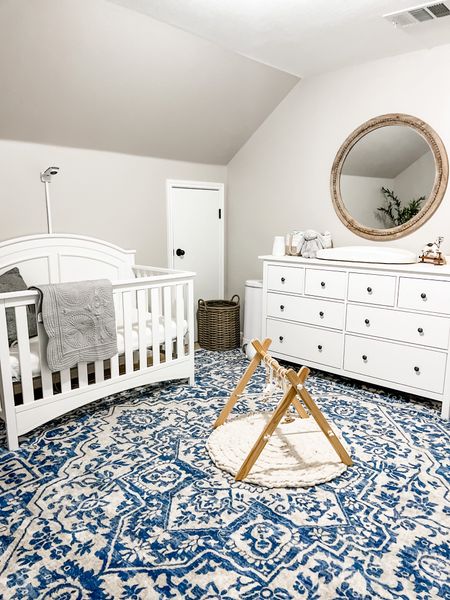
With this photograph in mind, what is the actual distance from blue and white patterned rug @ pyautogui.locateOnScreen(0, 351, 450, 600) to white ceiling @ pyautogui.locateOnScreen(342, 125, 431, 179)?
70.7 inches

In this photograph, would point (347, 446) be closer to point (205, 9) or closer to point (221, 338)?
point (221, 338)

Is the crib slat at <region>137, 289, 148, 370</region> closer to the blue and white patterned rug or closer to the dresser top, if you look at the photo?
the blue and white patterned rug

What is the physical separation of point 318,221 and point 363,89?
1045 millimetres

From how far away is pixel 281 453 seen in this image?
2.30 metres

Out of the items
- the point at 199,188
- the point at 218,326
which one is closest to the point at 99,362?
the point at 218,326

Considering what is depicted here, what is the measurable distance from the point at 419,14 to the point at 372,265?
145 cm

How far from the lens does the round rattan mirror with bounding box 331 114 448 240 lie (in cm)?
313

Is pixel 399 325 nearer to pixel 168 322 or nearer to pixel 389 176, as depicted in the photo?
pixel 389 176

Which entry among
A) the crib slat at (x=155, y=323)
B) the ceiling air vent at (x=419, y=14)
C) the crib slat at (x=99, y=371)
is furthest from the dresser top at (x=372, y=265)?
the crib slat at (x=99, y=371)

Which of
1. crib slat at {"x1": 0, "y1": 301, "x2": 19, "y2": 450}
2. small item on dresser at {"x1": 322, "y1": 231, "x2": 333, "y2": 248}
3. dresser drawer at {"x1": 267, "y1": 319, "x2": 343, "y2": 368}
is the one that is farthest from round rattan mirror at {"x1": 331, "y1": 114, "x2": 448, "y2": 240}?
crib slat at {"x1": 0, "y1": 301, "x2": 19, "y2": 450}

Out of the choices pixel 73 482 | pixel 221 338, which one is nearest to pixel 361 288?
pixel 221 338

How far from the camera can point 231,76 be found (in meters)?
3.42

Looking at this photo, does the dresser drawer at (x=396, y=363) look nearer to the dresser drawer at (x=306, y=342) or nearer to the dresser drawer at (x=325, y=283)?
the dresser drawer at (x=306, y=342)

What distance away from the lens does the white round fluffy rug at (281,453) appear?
2.10 metres
